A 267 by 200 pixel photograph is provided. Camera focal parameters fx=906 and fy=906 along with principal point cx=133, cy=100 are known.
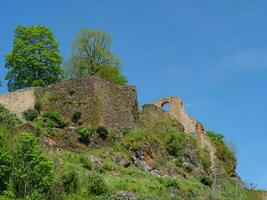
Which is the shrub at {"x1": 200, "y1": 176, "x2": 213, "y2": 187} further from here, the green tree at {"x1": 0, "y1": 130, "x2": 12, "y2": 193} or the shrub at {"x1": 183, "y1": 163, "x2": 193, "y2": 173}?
the green tree at {"x1": 0, "y1": 130, "x2": 12, "y2": 193}

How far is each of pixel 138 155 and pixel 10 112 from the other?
8.12 metres

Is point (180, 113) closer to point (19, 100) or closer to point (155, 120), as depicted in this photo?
point (155, 120)

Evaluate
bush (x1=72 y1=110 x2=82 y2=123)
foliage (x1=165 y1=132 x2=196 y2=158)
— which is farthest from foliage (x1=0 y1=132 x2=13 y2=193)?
foliage (x1=165 y1=132 x2=196 y2=158)

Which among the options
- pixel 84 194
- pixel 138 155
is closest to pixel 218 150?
pixel 138 155

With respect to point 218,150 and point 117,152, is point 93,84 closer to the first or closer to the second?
point 117,152

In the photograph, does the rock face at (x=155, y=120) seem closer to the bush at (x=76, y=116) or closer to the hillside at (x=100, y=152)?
the hillside at (x=100, y=152)

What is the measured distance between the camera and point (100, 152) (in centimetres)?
5294

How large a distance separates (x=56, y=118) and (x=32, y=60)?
1012 centimetres

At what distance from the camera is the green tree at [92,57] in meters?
65.5

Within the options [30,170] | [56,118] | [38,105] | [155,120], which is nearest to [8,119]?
[56,118]

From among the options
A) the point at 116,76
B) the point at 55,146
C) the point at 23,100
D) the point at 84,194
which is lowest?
the point at 84,194

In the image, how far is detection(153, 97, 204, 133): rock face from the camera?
7112 cm

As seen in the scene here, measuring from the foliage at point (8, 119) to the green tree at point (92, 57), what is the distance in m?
12.5

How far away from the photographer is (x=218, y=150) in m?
66.7
